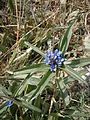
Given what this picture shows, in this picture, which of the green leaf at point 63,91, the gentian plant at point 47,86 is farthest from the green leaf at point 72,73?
the green leaf at point 63,91

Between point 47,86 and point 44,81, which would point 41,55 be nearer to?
point 47,86

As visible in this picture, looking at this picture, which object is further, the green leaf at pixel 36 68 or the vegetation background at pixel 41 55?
the vegetation background at pixel 41 55

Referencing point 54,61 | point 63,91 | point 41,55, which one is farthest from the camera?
point 41,55

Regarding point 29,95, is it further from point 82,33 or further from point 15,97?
point 82,33

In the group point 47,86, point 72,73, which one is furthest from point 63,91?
point 72,73

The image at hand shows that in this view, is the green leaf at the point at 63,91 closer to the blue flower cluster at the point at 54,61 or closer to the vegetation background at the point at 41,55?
the vegetation background at the point at 41,55

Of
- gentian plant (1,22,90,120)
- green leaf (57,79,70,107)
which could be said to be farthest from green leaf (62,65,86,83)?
green leaf (57,79,70,107)

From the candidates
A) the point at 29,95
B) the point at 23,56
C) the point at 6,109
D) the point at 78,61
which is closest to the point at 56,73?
the point at 78,61

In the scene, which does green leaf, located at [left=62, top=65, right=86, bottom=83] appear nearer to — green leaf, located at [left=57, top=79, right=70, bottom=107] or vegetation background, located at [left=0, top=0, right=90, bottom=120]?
vegetation background, located at [left=0, top=0, right=90, bottom=120]

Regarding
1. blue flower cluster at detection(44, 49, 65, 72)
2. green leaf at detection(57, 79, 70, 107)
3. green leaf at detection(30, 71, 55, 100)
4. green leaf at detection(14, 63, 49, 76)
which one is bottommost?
green leaf at detection(57, 79, 70, 107)
